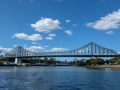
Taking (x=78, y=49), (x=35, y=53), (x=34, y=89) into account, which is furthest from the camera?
(x=35, y=53)

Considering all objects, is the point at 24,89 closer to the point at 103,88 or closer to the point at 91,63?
the point at 103,88

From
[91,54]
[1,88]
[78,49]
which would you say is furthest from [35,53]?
[1,88]

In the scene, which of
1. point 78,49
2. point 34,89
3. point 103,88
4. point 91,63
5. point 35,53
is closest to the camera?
point 34,89

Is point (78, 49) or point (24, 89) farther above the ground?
point (78, 49)

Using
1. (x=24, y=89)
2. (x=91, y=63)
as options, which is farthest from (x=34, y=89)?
(x=91, y=63)

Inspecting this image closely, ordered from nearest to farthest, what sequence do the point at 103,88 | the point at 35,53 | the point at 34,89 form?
1. the point at 34,89
2. the point at 103,88
3. the point at 35,53

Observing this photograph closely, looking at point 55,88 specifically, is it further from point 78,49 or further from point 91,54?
point 78,49

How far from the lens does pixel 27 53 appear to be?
169250 millimetres

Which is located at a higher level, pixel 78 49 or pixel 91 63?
pixel 78 49

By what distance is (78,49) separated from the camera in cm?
14962

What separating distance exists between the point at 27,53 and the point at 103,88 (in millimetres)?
148014

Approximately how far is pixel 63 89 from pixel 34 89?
125 inches

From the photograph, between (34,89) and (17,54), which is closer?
(34,89)

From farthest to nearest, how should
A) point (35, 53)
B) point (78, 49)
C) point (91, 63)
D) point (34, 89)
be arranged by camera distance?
point (35, 53)
point (78, 49)
point (91, 63)
point (34, 89)
